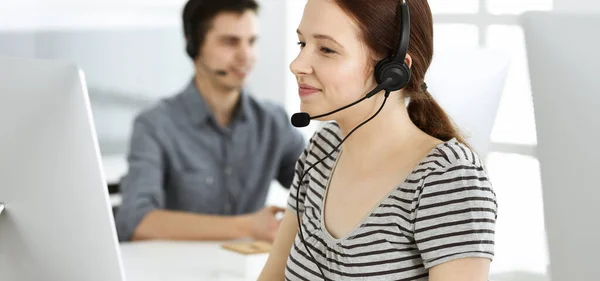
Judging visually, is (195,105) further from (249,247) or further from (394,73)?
(394,73)

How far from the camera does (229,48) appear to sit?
252 centimetres

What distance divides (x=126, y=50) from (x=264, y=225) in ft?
6.19

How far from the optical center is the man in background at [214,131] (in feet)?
8.10

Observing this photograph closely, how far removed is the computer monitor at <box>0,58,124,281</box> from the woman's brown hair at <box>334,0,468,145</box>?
1.40 feet

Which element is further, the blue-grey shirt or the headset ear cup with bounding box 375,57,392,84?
the blue-grey shirt

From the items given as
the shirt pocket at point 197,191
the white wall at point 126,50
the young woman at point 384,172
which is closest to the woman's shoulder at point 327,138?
the young woman at point 384,172

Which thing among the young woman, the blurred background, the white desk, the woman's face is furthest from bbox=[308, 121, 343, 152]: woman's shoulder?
the blurred background

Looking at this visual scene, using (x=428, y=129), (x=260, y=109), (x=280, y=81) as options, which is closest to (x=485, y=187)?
(x=428, y=129)

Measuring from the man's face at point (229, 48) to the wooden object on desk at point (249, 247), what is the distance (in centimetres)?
62

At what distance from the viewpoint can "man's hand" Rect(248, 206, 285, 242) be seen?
6.94 ft

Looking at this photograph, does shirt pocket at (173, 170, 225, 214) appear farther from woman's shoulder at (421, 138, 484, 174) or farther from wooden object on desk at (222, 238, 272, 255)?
woman's shoulder at (421, 138, 484, 174)

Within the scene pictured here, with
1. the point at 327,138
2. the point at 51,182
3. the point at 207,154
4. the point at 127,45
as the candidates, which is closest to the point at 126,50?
the point at 127,45

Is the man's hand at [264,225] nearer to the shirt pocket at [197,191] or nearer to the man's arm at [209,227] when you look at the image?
the man's arm at [209,227]

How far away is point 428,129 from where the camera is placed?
1.36 metres
